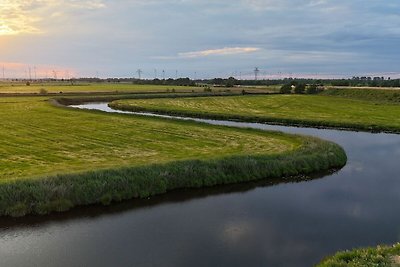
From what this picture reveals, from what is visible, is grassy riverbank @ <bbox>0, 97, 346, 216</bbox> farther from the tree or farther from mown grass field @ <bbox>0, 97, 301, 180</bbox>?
the tree

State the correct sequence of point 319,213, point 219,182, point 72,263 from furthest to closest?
point 219,182 < point 319,213 < point 72,263

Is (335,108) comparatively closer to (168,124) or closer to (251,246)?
(168,124)

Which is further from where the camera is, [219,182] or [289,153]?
[289,153]

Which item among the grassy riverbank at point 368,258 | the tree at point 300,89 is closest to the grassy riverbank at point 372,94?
the tree at point 300,89

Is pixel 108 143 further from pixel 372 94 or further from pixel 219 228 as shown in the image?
pixel 372 94

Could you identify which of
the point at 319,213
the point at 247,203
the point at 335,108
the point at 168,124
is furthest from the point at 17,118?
the point at 335,108

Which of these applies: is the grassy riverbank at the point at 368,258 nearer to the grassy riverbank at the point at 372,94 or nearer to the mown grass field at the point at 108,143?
the mown grass field at the point at 108,143
